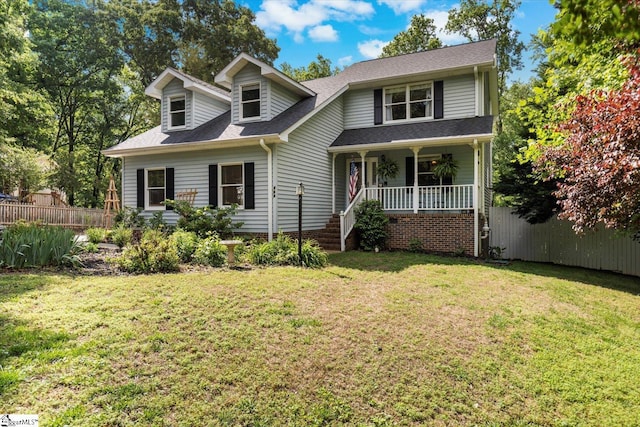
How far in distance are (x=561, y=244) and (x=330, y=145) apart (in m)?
8.37

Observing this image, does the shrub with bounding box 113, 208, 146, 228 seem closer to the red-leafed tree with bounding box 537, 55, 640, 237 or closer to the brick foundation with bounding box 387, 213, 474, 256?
the brick foundation with bounding box 387, 213, 474, 256

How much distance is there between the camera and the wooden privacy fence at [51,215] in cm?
1343

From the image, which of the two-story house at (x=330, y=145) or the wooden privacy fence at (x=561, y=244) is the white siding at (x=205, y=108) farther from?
the wooden privacy fence at (x=561, y=244)

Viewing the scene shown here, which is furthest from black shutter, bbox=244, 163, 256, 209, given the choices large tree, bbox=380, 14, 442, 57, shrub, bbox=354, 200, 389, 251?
large tree, bbox=380, 14, 442, 57

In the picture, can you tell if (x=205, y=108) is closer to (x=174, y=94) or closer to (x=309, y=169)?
(x=174, y=94)

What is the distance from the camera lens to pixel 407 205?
39.9 ft

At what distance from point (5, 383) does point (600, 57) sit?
36.5ft

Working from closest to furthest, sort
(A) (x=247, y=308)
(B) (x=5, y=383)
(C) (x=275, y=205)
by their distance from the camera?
(B) (x=5, y=383)
(A) (x=247, y=308)
(C) (x=275, y=205)

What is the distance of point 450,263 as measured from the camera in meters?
9.55

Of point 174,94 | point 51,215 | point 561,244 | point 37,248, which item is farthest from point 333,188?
point 51,215

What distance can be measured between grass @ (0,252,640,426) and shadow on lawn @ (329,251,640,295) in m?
2.36

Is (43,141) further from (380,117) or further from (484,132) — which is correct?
(484,132)

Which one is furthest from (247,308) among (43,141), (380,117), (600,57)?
(43,141)

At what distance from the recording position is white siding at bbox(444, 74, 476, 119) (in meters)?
12.7
